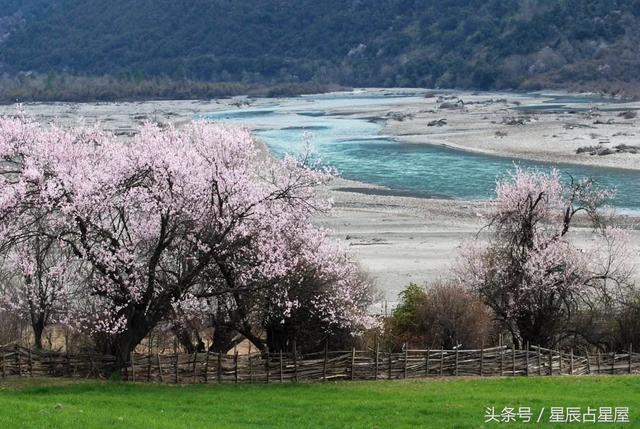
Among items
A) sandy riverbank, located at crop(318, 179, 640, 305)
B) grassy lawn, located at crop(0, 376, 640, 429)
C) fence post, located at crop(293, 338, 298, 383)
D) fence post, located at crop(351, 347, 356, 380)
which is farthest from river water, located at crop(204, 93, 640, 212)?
grassy lawn, located at crop(0, 376, 640, 429)

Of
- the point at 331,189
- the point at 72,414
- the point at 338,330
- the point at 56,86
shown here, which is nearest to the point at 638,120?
the point at 331,189

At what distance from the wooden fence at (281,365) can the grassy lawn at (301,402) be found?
0.74 m

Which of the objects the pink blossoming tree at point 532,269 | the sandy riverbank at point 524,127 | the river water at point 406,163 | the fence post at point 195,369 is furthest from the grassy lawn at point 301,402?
the sandy riverbank at point 524,127

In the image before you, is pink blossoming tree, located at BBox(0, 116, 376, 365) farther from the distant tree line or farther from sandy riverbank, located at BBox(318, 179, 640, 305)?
the distant tree line

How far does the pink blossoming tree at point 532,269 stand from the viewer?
89.8ft

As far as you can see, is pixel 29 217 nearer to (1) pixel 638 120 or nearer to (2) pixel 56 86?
(1) pixel 638 120

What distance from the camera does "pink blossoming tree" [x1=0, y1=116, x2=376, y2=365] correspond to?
829 inches

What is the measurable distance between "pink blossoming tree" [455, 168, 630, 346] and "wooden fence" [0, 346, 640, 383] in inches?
94.8

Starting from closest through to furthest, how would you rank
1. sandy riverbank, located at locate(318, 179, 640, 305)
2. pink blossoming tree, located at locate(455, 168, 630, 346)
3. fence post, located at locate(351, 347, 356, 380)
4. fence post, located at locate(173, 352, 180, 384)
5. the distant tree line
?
fence post, located at locate(173, 352, 180, 384) < fence post, located at locate(351, 347, 356, 380) < pink blossoming tree, located at locate(455, 168, 630, 346) < sandy riverbank, located at locate(318, 179, 640, 305) < the distant tree line

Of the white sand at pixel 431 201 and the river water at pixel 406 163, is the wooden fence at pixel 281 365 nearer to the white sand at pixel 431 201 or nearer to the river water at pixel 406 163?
the white sand at pixel 431 201

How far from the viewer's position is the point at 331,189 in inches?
2339

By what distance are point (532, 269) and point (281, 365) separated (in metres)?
8.77

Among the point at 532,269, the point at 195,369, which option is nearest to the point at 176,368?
the point at 195,369

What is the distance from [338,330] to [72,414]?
10.1 metres
